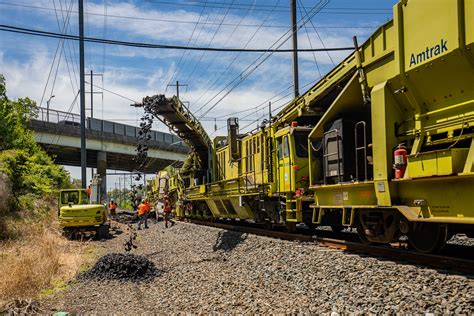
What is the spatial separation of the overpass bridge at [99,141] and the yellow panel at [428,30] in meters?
31.6

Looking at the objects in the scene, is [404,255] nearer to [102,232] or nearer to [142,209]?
[102,232]

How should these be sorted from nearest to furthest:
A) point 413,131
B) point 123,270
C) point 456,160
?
point 456,160 < point 413,131 < point 123,270

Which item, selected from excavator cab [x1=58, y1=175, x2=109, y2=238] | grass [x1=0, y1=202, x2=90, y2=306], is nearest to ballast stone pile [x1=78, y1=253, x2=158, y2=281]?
grass [x1=0, y1=202, x2=90, y2=306]

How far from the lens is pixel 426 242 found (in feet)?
26.6

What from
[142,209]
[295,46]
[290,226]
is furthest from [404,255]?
[142,209]

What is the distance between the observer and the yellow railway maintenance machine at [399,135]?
6773 millimetres

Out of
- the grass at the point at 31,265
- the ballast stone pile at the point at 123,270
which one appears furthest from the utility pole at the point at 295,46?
the ballast stone pile at the point at 123,270

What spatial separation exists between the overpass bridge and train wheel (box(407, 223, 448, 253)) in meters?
30.9

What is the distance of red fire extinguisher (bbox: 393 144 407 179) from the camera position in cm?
762

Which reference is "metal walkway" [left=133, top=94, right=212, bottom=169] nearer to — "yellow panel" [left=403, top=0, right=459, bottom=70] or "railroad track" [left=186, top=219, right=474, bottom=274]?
"railroad track" [left=186, top=219, right=474, bottom=274]

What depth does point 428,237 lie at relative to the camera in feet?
26.5

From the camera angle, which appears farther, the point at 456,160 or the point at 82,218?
the point at 82,218

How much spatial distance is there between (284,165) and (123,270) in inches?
208

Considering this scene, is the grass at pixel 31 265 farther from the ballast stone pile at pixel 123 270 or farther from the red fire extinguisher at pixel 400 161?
the red fire extinguisher at pixel 400 161
